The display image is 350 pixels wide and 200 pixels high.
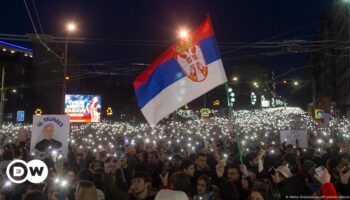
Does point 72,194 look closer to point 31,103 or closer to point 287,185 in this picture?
point 287,185

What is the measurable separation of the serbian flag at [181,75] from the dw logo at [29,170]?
10.5 feet

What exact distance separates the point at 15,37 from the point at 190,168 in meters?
10.1

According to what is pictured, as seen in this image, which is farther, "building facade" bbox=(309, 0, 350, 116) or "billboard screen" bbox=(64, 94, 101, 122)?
"building facade" bbox=(309, 0, 350, 116)

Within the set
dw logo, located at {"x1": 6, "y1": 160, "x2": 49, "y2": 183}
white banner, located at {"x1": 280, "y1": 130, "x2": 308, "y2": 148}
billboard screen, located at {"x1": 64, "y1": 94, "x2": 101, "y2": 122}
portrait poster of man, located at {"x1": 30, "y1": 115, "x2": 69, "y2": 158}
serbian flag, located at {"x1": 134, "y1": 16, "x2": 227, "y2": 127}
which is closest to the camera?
dw logo, located at {"x1": 6, "y1": 160, "x2": 49, "y2": 183}

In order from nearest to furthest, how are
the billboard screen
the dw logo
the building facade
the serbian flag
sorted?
the dw logo < the serbian flag < the billboard screen < the building facade

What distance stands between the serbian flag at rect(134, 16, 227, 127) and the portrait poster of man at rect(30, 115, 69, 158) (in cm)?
421

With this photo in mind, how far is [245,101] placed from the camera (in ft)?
216

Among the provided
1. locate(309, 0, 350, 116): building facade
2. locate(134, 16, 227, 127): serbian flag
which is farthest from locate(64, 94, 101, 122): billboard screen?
locate(134, 16, 227, 127): serbian flag

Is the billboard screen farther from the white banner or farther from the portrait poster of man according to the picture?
the portrait poster of man

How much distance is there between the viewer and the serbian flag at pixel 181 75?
324 inches

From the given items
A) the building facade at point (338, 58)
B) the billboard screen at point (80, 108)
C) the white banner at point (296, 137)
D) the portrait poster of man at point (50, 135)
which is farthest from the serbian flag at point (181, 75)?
the building facade at point (338, 58)

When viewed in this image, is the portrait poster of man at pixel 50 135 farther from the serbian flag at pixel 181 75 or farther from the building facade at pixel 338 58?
the building facade at pixel 338 58

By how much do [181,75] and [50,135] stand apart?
5.51m

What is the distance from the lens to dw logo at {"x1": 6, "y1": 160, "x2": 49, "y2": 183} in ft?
17.4
